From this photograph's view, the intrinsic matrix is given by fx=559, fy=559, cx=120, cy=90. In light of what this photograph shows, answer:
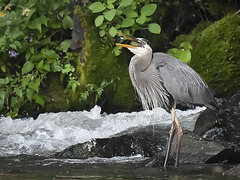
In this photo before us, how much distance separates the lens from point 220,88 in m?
7.09

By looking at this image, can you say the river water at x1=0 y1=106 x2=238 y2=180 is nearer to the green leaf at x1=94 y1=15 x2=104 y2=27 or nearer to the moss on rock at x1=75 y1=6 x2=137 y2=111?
the moss on rock at x1=75 y1=6 x2=137 y2=111

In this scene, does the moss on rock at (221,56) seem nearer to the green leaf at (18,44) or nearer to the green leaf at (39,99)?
the green leaf at (39,99)

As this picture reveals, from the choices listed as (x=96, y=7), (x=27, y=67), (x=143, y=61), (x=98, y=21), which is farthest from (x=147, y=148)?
(x=27, y=67)

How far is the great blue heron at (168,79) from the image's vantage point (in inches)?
200

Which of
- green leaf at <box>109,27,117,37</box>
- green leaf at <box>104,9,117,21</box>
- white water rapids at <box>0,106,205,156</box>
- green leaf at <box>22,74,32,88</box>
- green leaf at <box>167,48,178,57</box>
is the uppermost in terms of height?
green leaf at <box>104,9,117,21</box>

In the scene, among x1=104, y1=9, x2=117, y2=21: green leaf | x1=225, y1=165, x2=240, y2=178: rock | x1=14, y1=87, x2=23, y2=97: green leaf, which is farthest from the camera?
x1=14, y1=87, x2=23, y2=97: green leaf

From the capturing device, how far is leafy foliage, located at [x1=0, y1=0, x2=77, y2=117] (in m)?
7.43

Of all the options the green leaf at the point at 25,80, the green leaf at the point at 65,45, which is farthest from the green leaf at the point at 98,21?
the green leaf at the point at 25,80

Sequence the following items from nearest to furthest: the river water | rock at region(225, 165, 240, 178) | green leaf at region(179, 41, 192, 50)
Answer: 1. rock at region(225, 165, 240, 178)
2. the river water
3. green leaf at region(179, 41, 192, 50)

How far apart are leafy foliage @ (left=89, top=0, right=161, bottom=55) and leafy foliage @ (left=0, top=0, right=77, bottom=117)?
556mm

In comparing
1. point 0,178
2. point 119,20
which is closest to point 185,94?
point 0,178

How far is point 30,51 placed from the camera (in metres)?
7.64

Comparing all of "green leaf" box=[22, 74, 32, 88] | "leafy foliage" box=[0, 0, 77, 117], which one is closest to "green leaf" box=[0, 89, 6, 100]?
"leafy foliage" box=[0, 0, 77, 117]

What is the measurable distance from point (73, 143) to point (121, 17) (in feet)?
6.73
